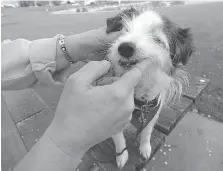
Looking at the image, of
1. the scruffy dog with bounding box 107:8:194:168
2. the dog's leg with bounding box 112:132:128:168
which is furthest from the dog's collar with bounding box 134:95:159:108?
the dog's leg with bounding box 112:132:128:168

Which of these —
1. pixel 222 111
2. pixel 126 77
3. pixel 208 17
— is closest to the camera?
pixel 126 77

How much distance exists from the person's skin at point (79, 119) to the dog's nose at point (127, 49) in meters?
0.31

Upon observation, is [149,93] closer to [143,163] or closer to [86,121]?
[143,163]

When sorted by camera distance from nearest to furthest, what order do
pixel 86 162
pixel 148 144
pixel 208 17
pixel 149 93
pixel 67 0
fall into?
pixel 149 93, pixel 148 144, pixel 86 162, pixel 208 17, pixel 67 0

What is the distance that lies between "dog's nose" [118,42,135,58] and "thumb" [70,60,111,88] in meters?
0.22

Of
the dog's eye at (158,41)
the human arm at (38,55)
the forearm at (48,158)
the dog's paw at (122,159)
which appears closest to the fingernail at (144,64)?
the dog's eye at (158,41)

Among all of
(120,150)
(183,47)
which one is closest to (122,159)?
(120,150)

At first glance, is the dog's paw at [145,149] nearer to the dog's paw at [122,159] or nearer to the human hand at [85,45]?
the dog's paw at [122,159]

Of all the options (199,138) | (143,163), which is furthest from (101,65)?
(199,138)

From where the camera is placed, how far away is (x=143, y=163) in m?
1.88

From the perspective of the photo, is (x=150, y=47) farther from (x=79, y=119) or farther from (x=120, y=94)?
(x=79, y=119)

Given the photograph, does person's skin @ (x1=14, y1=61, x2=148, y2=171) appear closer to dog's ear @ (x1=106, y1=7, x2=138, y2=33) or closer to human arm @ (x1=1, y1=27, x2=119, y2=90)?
dog's ear @ (x1=106, y1=7, x2=138, y2=33)

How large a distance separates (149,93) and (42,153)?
1.09 meters

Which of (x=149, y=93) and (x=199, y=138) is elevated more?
(x=149, y=93)
